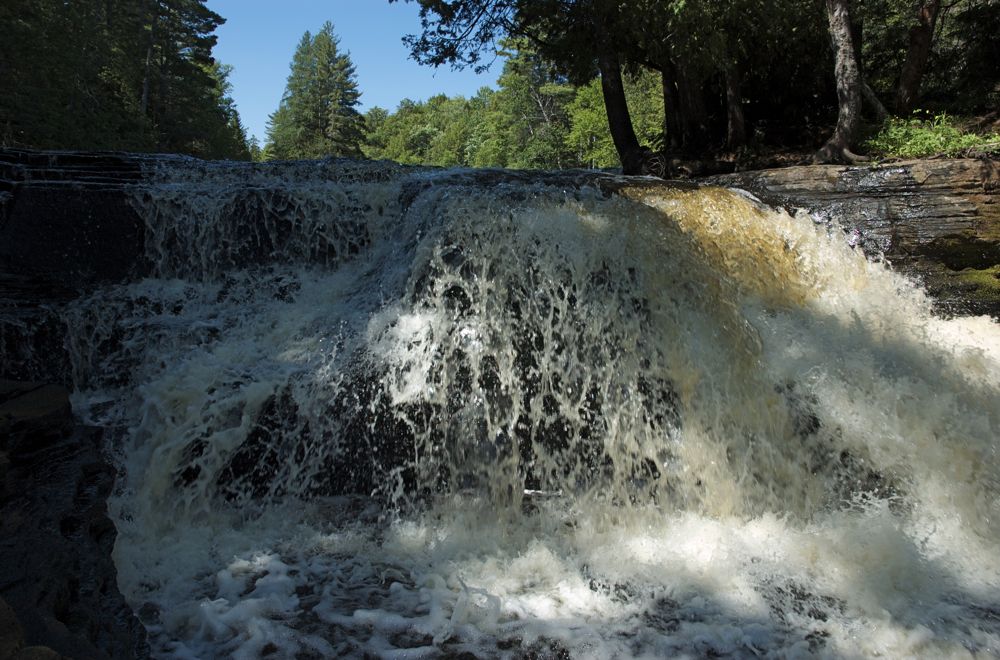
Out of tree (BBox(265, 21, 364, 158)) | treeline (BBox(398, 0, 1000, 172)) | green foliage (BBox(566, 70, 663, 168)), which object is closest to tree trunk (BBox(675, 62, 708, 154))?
treeline (BBox(398, 0, 1000, 172))

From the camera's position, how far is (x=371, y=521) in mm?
4152

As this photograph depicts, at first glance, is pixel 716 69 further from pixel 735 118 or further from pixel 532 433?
pixel 532 433

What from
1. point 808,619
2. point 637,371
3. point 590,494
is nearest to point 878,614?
point 808,619

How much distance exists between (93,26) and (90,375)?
22.4 m

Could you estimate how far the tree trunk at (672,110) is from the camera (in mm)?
11656

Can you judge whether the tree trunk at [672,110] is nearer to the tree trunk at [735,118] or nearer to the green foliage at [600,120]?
the tree trunk at [735,118]

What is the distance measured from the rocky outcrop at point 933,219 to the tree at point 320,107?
143 ft

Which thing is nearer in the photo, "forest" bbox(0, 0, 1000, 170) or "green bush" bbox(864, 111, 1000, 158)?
"green bush" bbox(864, 111, 1000, 158)

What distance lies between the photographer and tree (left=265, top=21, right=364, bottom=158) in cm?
4812

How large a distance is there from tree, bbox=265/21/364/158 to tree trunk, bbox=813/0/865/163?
41.1 meters

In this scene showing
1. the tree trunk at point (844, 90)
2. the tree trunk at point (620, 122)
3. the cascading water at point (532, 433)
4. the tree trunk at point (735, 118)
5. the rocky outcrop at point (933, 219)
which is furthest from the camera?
the tree trunk at point (620, 122)

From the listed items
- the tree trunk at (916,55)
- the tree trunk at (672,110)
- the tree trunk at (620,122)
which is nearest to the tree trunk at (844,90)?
the tree trunk at (916,55)

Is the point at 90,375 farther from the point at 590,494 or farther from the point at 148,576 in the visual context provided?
the point at 590,494

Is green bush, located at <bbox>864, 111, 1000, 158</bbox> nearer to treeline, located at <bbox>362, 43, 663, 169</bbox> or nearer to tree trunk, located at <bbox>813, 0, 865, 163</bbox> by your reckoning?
tree trunk, located at <bbox>813, 0, 865, 163</bbox>
